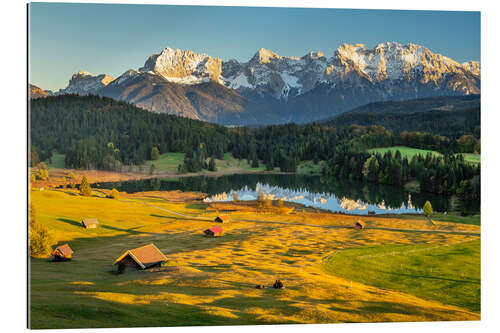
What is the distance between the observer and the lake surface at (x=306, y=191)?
20641 millimetres

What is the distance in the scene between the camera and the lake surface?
2064cm

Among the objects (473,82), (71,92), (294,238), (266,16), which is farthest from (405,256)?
(71,92)

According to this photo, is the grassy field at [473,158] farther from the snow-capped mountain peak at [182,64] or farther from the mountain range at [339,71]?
the snow-capped mountain peak at [182,64]

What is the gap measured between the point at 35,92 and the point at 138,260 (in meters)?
6.52

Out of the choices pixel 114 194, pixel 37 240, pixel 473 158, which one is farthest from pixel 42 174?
pixel 473 158

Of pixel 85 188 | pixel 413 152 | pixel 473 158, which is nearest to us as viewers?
pixel 473 158

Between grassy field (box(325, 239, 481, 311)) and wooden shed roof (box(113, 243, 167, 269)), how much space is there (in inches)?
220

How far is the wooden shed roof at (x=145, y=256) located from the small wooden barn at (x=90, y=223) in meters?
4.83

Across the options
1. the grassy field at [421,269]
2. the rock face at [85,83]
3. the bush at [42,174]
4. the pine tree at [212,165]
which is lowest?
the grassy field at [421,269]

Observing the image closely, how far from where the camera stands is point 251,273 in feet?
39.8

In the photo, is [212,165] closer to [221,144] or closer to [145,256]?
[221,144]

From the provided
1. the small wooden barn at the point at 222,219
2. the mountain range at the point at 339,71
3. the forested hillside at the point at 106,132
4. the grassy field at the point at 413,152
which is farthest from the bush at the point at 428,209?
the forested hillside at the point at 106,132
